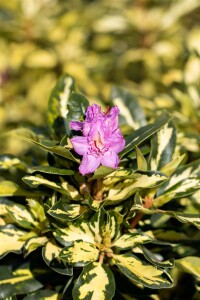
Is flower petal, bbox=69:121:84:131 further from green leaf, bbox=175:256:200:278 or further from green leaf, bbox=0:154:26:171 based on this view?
green leaf, bbox=175:256:200:278

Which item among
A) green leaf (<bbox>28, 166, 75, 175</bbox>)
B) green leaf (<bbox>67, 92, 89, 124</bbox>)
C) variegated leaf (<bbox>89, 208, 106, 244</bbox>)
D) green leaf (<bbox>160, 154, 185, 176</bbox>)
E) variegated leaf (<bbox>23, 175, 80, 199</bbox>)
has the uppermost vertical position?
green leaf (<bbox>67, 92, 89, 124</bbox>)

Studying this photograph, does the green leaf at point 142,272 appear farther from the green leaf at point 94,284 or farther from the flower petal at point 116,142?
the flower petal at point 116,142

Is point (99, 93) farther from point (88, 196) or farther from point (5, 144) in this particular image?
point (88, 196)

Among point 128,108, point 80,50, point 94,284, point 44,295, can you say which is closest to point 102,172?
point 94,284

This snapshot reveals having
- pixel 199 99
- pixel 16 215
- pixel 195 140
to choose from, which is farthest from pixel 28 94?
pixel 16 215

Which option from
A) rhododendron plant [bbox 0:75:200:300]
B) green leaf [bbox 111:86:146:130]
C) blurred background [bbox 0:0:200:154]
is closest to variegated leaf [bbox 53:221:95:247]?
rhododendron plant [bbox 0:75:200:300]

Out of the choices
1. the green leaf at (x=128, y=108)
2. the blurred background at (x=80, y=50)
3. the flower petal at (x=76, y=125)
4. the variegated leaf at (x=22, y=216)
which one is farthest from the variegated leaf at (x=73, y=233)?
the blurred background at (x=80, y=50)
